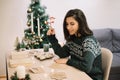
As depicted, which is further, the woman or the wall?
the wall

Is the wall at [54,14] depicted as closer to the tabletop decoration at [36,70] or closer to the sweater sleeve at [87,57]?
the tabletop decoration at [36,70]

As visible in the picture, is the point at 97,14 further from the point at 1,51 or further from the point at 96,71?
the point at 96,71

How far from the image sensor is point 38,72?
183cm

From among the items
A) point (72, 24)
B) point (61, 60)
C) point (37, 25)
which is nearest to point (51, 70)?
point (61, 60)

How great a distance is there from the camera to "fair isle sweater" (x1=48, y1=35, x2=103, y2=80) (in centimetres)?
186

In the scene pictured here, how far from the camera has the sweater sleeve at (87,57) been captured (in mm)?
1848

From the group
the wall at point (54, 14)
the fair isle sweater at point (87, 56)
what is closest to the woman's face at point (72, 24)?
the fair isle sweater at point (87, 56)

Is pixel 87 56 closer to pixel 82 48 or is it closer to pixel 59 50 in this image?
Answer: pixel 82 48

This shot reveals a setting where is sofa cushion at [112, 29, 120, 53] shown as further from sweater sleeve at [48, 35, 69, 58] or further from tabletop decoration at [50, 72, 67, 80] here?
tabletop decoration at [50, 72, 67, 80]

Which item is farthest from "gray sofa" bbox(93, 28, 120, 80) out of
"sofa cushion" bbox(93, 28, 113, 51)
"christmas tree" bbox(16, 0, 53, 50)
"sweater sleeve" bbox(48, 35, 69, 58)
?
"sweater sleeve" bbox(48, 35, 69, 58)

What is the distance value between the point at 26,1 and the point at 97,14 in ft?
4.57

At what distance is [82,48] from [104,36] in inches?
75.2

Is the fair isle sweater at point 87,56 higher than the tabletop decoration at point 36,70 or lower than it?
higher

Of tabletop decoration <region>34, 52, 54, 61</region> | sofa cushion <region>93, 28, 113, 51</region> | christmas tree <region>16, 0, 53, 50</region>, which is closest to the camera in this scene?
tabletop decoration <region>34, 52, 54, 61</region>
